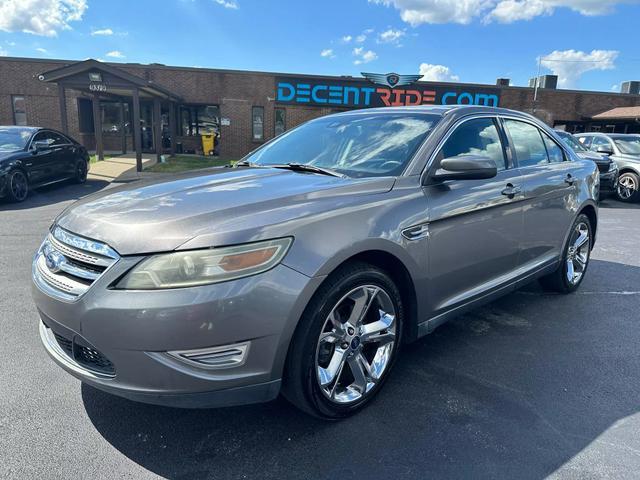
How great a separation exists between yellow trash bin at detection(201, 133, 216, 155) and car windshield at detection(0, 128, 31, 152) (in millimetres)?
11393

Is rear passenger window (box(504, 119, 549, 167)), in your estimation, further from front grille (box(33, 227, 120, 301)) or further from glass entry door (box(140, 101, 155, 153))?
glass entry door (box(140, 101, 155, 153))

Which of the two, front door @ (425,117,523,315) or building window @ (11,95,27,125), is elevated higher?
building window @ (11,95,27,125)

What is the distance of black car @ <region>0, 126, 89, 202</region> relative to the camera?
30.6ft

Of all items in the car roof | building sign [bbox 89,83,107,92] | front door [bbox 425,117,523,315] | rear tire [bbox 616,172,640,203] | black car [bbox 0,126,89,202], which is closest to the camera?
front door [bbox 425,117,523,315]

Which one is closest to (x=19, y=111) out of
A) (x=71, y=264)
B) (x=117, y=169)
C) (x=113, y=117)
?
(x=113, y=117)

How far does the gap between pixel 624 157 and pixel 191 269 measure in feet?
44.0

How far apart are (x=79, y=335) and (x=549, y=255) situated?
12.4 feet

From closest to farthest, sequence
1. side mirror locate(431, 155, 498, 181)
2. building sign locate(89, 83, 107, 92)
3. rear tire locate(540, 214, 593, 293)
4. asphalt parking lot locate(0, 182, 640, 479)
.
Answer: asphalt parking lot locate(0, 182, 640, 479) < side mirror locate(431, 155, 498, 181) < rear tire locate(540, 214, 593, 293) < building sign locate(89, 83, 107, 92)

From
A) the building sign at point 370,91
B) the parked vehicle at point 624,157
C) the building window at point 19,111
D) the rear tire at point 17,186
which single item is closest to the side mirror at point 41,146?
the rear tire at point 17,186

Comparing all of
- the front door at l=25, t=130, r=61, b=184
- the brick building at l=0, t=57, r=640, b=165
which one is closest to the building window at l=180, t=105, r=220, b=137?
the brick building at l=0, t=57, r=640, b=165

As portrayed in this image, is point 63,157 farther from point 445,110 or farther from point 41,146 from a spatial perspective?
point 445,110

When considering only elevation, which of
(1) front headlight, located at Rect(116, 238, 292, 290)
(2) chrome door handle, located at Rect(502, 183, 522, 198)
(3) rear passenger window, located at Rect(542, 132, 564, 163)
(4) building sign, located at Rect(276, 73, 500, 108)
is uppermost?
(4) building sign, located at Rect(276, 73, 500, 108)

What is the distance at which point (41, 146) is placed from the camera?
10.6 meters

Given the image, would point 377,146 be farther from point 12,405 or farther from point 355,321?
point 12,405
